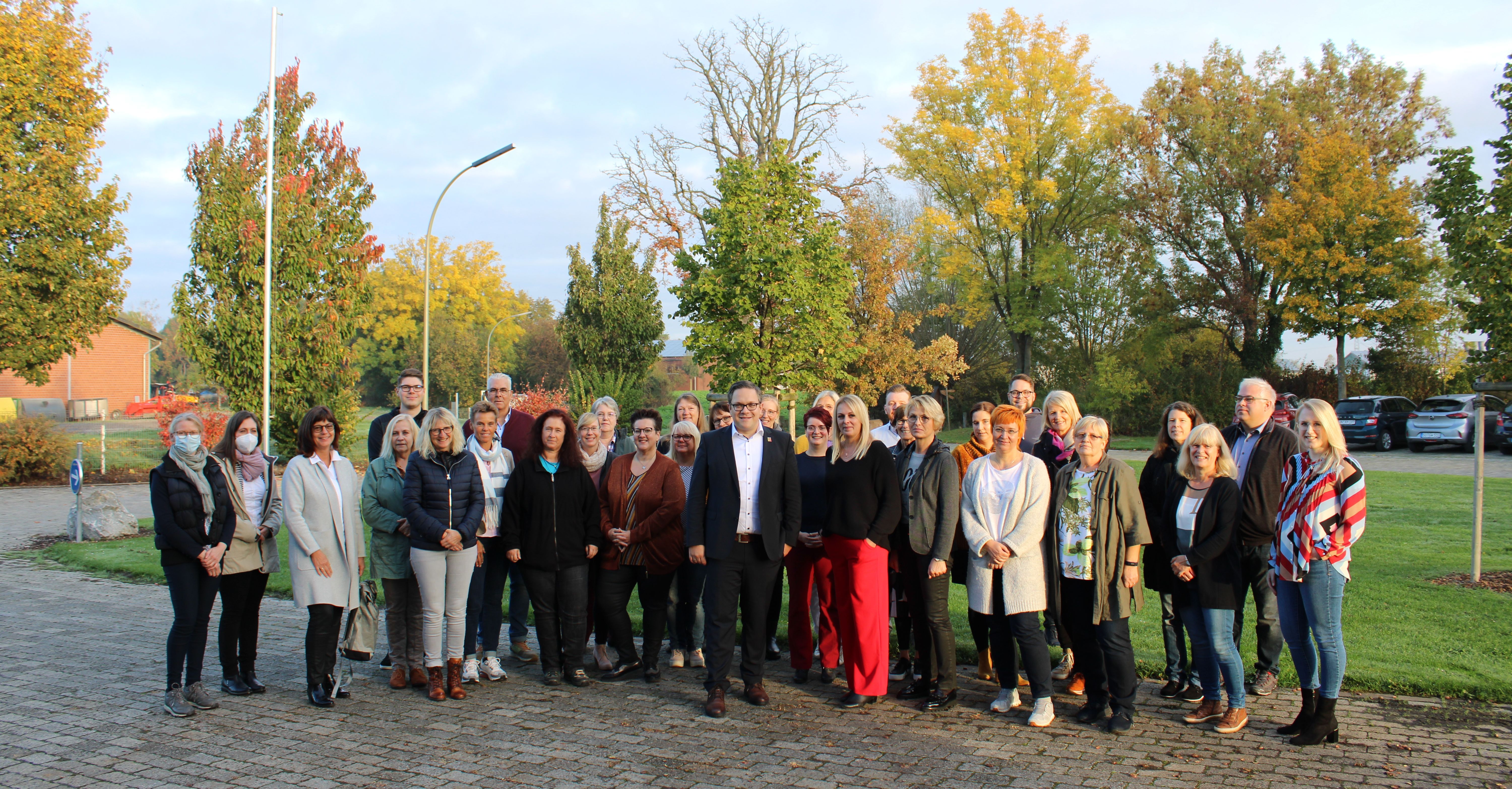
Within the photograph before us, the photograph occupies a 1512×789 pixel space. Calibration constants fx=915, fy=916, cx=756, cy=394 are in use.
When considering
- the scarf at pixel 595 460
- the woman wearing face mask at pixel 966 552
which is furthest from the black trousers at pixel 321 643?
the woman wearing face mask at pixel 966 552

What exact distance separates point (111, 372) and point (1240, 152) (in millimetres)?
60021

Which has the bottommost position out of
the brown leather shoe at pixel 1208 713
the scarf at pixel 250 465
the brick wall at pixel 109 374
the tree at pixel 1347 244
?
the brown leather shoe at pixel 1208 713

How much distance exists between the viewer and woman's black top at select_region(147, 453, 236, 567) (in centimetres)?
553

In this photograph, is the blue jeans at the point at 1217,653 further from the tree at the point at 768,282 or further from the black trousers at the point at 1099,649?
the tree at the point at 768,282

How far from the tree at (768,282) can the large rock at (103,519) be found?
381 inches

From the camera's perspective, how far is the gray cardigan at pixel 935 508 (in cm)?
571

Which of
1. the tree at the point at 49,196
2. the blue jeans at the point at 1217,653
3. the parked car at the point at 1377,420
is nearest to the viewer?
the blue jeans at the point at 1217,653

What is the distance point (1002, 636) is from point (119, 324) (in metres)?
61.9

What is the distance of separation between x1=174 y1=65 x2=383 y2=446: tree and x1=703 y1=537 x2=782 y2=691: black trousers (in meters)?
15.3

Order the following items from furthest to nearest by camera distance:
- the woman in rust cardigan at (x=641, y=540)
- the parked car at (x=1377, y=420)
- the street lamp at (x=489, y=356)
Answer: the street lamp at (x=489, y=356)
the parked car at (x=1377, y=420)
the woman in rust cardigan at (x=641, y=540)

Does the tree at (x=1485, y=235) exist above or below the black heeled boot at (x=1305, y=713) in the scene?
above

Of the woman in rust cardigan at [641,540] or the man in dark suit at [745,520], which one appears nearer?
the man in dark suit at [745,520]

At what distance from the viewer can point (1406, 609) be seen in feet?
25.2

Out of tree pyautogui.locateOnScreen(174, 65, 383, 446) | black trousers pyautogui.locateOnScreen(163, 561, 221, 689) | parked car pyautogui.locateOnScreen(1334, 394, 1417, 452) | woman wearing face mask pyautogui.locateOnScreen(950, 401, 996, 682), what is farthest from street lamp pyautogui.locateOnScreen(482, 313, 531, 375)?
woman wearing face mask pyautogui.locateOnScreen(950, 401, 996, 682)
